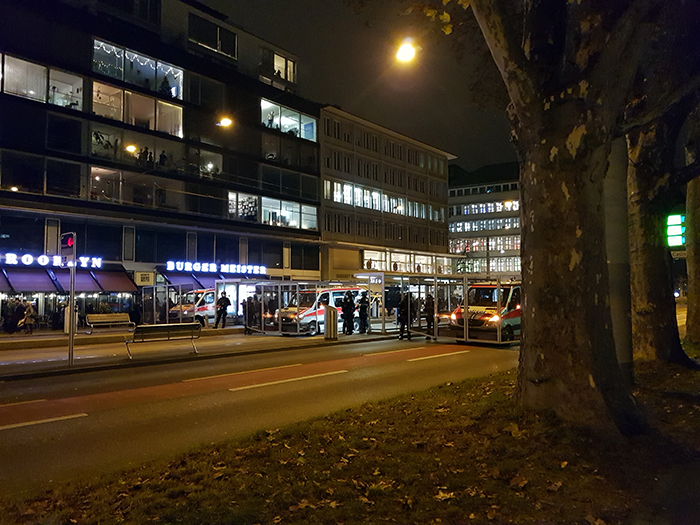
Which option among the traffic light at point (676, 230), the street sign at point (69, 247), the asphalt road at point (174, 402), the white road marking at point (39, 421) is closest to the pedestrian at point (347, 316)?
the asphalt road at point (174, 402)

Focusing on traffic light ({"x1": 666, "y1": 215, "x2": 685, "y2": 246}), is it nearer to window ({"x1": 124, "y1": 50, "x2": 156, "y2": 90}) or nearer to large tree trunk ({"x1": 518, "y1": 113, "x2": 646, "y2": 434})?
large tree trunk ({"x1": 518, "y1": 113, "x2": 646, "y2": 434})

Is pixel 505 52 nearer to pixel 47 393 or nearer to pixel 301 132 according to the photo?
pixel 47 393

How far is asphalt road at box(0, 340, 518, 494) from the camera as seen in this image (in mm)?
6684

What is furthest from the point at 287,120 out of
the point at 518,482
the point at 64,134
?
the point at 518,482

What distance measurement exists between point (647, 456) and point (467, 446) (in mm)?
1842

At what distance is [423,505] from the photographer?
14.9 feet

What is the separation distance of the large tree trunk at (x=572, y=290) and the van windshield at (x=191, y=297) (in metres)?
27.1

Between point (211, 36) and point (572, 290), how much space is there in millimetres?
45473

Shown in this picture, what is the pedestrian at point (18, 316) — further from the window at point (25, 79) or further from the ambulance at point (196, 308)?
the window at point (25, 79)

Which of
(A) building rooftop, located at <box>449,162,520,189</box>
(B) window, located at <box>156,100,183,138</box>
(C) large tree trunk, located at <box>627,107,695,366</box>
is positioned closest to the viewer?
(C) large tree trunk, located at <box>627,107,695,366</box>

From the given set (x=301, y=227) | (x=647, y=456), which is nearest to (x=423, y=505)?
(x=647, y=456)

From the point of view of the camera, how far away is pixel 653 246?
11.4 metres

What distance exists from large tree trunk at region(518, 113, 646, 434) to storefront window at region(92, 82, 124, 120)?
3498cm

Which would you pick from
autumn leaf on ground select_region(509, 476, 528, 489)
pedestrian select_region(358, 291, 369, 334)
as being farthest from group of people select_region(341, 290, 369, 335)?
autumn leaf on ground select_region(509, 476, 528, 489)
